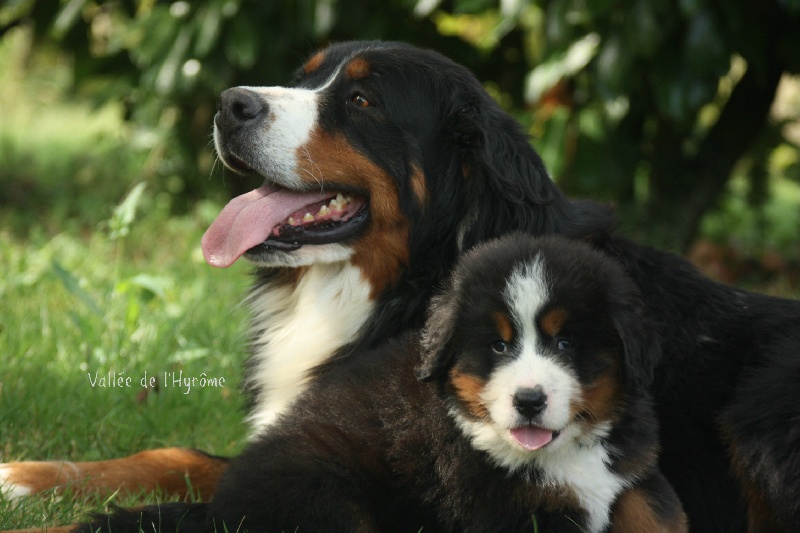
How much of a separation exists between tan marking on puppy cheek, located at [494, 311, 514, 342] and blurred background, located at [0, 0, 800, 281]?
3.35 meters

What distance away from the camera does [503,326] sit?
2.76 m

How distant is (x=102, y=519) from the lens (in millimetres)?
3002

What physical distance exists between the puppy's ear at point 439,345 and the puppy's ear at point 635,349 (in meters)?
0.44

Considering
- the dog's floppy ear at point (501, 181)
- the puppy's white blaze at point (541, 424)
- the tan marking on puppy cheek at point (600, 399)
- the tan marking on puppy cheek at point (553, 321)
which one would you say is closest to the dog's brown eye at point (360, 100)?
the dog's floppy ear at point (501, 181)

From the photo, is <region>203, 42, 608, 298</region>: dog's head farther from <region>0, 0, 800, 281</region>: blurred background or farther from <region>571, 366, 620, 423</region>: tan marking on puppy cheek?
<region>0, 0, 800, 281</region>: blurred background

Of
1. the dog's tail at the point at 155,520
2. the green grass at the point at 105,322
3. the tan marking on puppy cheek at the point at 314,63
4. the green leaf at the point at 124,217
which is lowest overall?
the green grass at the point at 105,322

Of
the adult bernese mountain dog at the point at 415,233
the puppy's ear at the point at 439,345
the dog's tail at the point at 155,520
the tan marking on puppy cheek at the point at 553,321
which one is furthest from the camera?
the adult bernese mountain dog at the point at 415,233

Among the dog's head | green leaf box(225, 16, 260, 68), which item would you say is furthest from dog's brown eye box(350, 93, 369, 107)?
green leaf box(225, 16, 260, 68)

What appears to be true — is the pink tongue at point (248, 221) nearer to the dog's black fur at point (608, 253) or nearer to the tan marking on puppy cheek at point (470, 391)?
the dog's black fur at point (608, 253)

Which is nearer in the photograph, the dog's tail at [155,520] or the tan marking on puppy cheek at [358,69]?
the dog's tail at [155,520]

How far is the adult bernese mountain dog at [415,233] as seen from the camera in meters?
3.42

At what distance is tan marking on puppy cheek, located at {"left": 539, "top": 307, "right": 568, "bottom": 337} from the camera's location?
2740 mm

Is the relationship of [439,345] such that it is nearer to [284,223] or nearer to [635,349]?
[635,349]

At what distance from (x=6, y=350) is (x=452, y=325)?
2.64 metres
